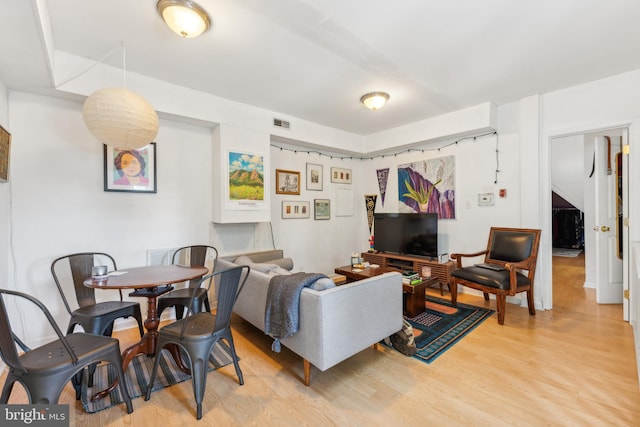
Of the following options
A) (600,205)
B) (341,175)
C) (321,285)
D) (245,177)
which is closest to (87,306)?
(321,285)

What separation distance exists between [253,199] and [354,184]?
2.31 m

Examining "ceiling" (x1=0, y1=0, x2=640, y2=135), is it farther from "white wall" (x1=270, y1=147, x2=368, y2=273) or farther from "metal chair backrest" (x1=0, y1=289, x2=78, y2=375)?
"metal chair backrest" (x1=0, y1=289, x2=78, y2=375)

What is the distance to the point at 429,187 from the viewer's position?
4.44m

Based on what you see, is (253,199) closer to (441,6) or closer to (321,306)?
(321,306)

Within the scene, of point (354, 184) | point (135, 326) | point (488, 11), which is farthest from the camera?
point (354, 184)

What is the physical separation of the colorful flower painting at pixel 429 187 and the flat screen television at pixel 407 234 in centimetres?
39

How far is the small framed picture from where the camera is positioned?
4.74 metres

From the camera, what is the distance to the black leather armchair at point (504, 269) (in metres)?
2.97

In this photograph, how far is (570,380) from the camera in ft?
6.57

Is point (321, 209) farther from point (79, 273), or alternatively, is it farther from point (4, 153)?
point (4, 153)

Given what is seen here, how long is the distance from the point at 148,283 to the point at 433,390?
205cm

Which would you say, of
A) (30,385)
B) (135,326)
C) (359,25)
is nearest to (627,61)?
(359,25)

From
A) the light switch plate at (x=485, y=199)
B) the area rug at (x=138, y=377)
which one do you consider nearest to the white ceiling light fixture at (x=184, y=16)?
the area rug at (x=138, y=377)

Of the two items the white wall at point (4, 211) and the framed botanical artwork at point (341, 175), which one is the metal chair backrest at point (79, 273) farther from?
the framed botanical artwork at point (341, 175)
